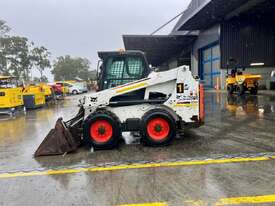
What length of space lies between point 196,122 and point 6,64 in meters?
37.4

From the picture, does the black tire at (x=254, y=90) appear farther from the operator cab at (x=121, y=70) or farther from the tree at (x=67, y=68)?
the tree at (x=67, y=68)

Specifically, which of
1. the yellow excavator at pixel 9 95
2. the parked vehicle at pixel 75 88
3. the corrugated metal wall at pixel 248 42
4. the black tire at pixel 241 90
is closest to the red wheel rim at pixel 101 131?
the yellow excavator at pixel 9 95

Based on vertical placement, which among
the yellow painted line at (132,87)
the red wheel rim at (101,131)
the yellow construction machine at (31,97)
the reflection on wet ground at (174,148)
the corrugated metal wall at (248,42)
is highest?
the corrugated metal wall at (248,42)

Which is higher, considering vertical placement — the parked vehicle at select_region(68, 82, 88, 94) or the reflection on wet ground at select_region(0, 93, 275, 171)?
the parked vehicle at select_region(68, 82, 88, 94)

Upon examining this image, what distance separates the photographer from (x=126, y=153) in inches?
217

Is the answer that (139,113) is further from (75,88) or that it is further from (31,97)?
(75,88)

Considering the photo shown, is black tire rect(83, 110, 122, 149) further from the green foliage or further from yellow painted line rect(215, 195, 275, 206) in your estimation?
the green foliage

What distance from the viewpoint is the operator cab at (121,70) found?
21.6ft

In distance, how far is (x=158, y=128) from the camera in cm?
592

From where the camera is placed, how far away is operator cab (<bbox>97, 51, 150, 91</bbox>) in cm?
658

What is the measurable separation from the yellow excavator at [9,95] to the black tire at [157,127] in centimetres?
970

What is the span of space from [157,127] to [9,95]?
9961mm

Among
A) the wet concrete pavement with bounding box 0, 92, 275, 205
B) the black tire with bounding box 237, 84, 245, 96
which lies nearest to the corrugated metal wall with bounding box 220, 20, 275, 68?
the black tire with bounding box 237, 84, 245, 96

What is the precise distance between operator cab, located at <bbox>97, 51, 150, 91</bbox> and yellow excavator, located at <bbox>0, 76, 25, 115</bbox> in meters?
8.42
